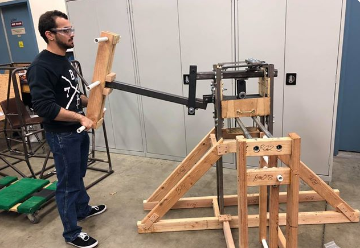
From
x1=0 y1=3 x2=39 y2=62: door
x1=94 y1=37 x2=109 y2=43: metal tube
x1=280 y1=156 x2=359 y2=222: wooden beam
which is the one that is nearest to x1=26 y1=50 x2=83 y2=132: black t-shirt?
x1=94 y1=37 x2=109 y2=43: metal tube

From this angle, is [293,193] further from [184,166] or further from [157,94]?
[184,166]

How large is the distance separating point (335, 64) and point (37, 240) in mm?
2967

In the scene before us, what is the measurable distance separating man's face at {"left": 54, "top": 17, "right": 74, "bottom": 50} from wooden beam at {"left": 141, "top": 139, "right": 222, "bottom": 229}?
47.8 inches

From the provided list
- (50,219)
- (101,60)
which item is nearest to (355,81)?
(101,60)

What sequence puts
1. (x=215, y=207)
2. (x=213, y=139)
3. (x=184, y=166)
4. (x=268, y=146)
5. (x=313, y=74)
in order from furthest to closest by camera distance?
(x=313, y=74) < (x=184, y=166) < (x=215, y=207) < (x=213, y=139) < (x=268, y=146)

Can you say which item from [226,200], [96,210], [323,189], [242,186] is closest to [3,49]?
[96,210]

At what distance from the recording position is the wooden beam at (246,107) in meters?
1.86

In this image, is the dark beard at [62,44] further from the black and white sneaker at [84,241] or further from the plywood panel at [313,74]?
the plywood panel at [313,74]

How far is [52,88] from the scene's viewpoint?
1831 millimetres

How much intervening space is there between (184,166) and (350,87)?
2203 mm

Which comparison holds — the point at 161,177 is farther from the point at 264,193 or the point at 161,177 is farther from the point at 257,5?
the point at 257,5

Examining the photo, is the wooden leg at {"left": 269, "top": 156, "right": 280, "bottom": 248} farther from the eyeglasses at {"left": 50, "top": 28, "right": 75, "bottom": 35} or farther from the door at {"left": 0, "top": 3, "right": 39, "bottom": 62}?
the door at {"left": 0, "top": 3, "right": 39, "bottom": 62}

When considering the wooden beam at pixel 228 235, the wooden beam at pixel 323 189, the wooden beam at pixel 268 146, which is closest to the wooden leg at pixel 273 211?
the wooden beam at pixel 268 146

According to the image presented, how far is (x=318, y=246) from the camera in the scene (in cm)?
200
